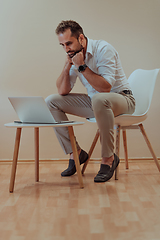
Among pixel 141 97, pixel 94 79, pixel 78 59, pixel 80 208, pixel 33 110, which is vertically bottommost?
pixel 80 208

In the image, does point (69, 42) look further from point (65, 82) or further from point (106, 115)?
point (106, 115)

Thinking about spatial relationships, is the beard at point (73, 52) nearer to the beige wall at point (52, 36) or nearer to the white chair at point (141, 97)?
the white chair at point (141, 97)

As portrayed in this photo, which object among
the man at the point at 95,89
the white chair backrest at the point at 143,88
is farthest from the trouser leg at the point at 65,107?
the white chair backrest at the point at 143,88

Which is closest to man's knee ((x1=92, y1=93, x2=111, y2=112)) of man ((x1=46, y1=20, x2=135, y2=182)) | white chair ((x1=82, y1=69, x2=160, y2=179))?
man ((x1=46, y1=20, x2=135, y2=182))

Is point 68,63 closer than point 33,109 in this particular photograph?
No

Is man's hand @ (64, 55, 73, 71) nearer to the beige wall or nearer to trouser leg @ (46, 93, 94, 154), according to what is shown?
trouser leg @ (46, 93, 94, 154)

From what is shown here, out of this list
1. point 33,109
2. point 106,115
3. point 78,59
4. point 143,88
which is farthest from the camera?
point 143,88

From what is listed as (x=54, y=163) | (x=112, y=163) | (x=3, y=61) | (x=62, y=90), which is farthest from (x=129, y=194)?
(x=3, y=61)

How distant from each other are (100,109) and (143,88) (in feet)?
1.84

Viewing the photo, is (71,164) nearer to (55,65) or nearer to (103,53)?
(103,53)

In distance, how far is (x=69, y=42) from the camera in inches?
73.9

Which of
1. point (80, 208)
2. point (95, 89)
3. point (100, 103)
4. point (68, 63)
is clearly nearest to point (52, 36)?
point (68, 63)

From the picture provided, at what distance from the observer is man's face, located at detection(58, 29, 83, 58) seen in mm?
1872

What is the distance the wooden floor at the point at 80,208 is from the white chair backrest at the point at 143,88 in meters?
0.49
